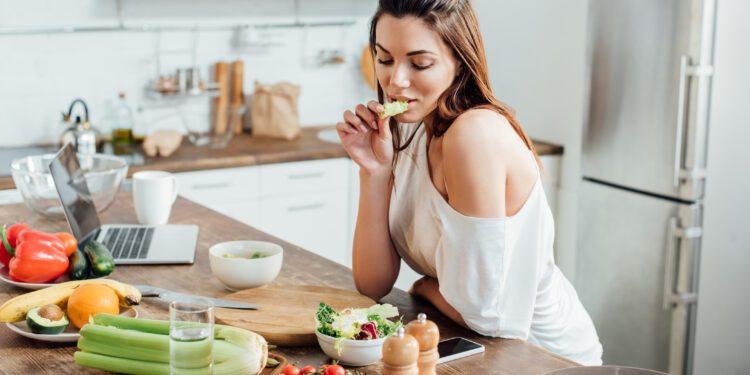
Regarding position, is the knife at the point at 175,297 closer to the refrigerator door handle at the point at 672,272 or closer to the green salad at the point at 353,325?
the green salad at the point at 353,325

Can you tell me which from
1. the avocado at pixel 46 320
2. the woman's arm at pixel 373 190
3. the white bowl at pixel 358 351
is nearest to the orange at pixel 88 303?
the avocado at pixel 46 320

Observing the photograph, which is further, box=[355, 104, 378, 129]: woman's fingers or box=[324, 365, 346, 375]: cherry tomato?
box=[355, 104, 378, 129]: woman's fingers

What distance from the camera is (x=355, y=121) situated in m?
1.64

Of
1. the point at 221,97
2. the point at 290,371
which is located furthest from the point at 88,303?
the point at 221,97

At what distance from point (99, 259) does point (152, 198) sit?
0.43 metres

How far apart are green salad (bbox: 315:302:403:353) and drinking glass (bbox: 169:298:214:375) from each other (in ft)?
0.80

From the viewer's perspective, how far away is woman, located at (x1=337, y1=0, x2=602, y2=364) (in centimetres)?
143

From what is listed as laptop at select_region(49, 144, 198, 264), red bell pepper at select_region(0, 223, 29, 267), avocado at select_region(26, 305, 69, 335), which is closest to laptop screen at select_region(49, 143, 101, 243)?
laptop at select_region(49, 144, 198, 264)

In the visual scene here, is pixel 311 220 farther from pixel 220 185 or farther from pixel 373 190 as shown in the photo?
pixel 373 190

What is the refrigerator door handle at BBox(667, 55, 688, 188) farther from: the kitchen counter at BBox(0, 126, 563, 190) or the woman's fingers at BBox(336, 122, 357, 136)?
the woman's fingers at BBox(336, 122, 357, 136)

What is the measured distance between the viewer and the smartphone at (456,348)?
1305mm

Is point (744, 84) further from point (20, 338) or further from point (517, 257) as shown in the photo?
point (20, 338)

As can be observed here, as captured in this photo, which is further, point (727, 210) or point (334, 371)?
point (727, 210)

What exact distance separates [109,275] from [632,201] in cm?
230
